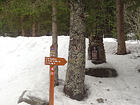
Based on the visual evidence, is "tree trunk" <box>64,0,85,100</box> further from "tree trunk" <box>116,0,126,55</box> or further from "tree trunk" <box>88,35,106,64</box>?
"tree trunk" <box>116,0,126,55</box>

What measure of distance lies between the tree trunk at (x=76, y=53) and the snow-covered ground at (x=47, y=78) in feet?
1.30

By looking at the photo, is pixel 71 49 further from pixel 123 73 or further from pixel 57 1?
pixel 123 73

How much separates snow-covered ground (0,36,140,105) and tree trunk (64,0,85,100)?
15.6 inches

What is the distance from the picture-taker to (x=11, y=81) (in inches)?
301

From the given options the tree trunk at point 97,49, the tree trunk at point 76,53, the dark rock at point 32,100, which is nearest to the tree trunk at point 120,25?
the tree trunk at point 97,49

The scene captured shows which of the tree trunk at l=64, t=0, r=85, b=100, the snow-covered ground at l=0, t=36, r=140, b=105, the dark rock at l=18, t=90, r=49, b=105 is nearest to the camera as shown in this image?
the dark rock at l=18, t=90, r=49, b=105

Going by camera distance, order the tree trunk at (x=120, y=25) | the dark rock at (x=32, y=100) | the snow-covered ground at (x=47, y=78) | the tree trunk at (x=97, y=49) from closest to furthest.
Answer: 1. the dark rock at (x=32, y=100)
2. the snow-covered ground at (x=47, y=78)
3. the tree trunk at (x=97, y=49)
4. the tree trunk at (x=120, y=25)

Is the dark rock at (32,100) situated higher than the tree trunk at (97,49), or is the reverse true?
the tree trunk at (97,49)

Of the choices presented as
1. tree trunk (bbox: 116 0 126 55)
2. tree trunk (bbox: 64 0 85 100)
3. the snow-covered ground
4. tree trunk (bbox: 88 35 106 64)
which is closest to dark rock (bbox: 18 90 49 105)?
the snow-covered ground

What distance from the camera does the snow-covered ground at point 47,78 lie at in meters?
5.76

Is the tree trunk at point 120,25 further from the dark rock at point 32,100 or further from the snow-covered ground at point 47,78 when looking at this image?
the dark rock at point 32,100

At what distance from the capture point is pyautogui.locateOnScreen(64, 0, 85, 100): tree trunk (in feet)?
18.2

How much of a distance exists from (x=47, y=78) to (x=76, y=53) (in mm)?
2380

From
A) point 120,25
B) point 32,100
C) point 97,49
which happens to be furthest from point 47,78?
point 120,25
